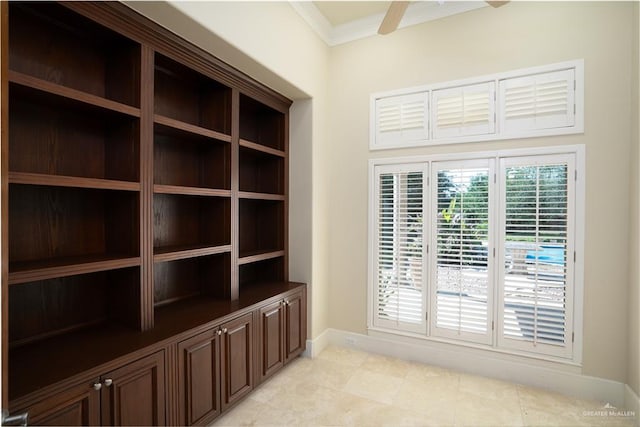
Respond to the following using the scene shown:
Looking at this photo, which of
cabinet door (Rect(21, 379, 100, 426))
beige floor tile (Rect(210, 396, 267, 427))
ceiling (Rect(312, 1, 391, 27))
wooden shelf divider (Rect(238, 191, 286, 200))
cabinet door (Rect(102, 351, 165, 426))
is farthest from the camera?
ceiling (Rect(312, 1, 391, 27))

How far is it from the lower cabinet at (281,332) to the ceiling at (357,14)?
261cm

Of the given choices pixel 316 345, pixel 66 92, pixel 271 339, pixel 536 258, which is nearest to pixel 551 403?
pixel 536 258

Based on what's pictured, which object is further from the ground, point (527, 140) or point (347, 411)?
point (527, 140)

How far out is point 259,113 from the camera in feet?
10.8

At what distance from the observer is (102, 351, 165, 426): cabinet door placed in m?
1.53

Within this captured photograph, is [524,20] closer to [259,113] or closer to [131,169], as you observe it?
[259,113]

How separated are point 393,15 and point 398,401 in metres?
2.73

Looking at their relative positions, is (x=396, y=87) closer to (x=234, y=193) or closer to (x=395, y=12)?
(x=395, y=12)

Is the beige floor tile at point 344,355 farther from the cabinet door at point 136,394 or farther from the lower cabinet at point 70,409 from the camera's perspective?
the lower cabinet at point 70,409

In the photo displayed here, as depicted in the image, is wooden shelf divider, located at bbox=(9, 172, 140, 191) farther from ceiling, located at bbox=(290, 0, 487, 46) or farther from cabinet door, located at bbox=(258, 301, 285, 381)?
ceiling, located at bbox=(290, 0, 487, 46)

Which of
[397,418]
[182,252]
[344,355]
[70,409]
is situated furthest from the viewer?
[344,355]

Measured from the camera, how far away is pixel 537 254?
8.47ft

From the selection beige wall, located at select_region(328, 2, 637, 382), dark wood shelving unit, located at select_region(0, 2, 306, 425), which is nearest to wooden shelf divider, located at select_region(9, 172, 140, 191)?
dark wood shelving unit, located at select_region(0, 2, 306, 425)

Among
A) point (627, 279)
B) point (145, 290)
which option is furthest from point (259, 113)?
point (627, 279)
